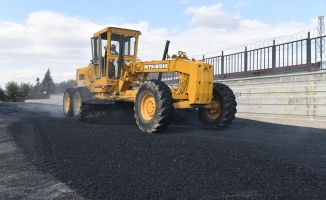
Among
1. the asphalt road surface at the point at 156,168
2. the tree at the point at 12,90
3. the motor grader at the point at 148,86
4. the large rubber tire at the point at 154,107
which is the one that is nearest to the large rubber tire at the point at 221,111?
the motor grader at the point at 148,86

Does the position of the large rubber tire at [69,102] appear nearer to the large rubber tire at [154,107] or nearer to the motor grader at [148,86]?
the motor grader at [148,86]

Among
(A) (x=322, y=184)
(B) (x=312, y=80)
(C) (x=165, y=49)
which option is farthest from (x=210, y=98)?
(A) (x=322, y=184)

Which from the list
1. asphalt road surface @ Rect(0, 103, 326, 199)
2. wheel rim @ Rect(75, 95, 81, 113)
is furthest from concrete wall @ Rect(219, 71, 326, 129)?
wheel rim @ Rect(75, 95, 81, 113)

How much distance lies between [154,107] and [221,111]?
1.70 metres

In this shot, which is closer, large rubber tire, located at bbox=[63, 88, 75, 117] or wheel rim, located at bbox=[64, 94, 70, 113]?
large rubber tire, located at bbox=[63, 88, 75, 117]

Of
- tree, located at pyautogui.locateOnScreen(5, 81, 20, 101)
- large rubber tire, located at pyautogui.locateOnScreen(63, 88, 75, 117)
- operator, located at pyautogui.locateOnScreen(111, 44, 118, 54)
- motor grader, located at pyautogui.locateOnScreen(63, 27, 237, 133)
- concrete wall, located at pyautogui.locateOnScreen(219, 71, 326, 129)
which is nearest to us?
motor grader, located at pyautogui.locateOnScreen(63, 27, 237, 133)

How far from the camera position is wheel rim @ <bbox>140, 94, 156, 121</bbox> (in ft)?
26.3

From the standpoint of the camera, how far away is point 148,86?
789cm

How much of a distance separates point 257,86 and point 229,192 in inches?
320

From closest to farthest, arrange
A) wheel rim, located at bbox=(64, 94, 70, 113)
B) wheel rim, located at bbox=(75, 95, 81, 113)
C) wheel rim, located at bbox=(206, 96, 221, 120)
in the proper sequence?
wheel rim, located at bbox=(206, 96, 221, 120) → wheel rim, located at bbox=(75, 95, 81, 113) → wheel rim, located at bbox=(64, 94, 70, 113)

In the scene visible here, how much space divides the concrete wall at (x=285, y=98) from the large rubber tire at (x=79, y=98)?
510 centimetres

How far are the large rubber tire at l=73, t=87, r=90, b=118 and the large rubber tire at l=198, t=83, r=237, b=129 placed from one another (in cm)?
441

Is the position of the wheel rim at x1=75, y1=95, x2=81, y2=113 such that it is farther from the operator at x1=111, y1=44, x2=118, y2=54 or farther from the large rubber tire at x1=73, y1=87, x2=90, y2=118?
the operator at x1=111, y1=44, x2=118, y2=54

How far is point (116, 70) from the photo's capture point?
1034cm
